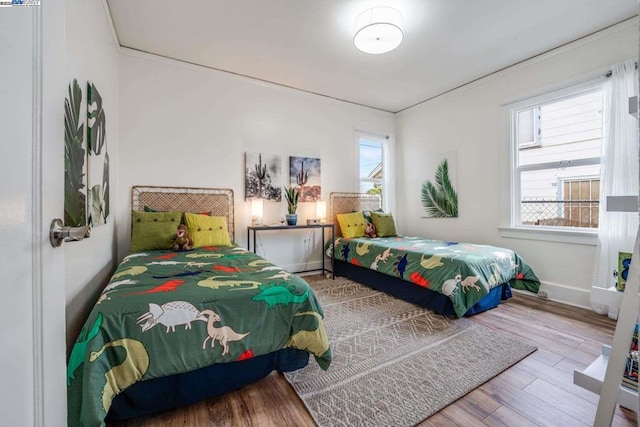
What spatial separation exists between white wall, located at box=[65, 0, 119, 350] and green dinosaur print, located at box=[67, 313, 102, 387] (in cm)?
43

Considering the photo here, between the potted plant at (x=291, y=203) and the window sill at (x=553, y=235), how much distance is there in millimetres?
2722

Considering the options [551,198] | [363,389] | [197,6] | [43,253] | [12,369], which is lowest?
[363,389]

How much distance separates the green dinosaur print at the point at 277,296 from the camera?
5.07 ft

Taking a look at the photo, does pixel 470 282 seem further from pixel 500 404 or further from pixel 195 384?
pixel 195 384

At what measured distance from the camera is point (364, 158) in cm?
486

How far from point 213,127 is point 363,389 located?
3303 millimetres

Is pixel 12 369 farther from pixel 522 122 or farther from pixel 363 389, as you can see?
pixel 522 122

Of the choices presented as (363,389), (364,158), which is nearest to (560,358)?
(363,389)

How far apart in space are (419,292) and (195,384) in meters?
2.23

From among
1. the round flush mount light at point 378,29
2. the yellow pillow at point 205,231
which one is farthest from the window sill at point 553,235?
the yellow pillow at point 205,231

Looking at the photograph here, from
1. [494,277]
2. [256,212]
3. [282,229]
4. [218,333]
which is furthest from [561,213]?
[218,333]

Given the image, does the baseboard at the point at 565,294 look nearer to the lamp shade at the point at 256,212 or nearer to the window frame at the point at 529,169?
the window frame at the point at 529,169

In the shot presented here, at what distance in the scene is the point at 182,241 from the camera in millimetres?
→ 2709

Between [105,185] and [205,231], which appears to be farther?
[205,231]
